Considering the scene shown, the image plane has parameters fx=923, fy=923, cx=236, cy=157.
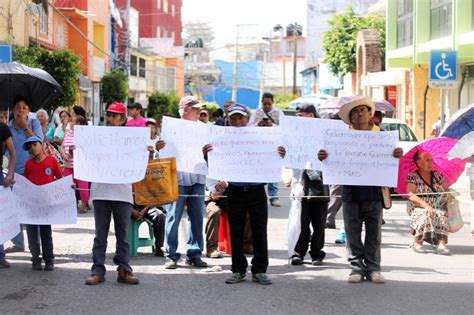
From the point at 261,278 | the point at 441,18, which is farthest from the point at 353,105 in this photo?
the point at 441,18

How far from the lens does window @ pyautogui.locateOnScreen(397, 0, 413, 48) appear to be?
3656 centimetres

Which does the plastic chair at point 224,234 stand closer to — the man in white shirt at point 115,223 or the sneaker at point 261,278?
the sneaker at point 261,278

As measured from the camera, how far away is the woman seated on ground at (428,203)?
1195 cm

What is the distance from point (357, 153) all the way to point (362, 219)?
0.70 metres

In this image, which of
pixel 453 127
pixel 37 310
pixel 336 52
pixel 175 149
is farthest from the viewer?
pixel 336 52

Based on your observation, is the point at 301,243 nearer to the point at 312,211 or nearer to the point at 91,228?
the point at 312,211

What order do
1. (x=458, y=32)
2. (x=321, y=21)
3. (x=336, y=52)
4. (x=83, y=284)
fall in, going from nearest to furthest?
(x=83, y=284), (x=458, y=32), (x=336, y=52), (x=321, y=21)

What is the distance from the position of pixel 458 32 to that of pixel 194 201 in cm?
1938

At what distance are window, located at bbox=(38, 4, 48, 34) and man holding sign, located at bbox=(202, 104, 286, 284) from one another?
28695mm

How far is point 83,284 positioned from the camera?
9.36 m

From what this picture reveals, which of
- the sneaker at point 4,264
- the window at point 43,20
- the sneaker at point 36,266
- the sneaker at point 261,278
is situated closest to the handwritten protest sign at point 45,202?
the sneaker at point 36,266

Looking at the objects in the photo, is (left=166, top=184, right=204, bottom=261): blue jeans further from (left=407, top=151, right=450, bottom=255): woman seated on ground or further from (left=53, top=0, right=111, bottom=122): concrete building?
(left=53, top=0, right=111, bottom=122): concrete building

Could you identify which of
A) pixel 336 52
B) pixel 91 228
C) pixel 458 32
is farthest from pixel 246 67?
pixel 91 228

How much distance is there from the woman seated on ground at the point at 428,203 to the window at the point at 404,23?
24.9 metres
